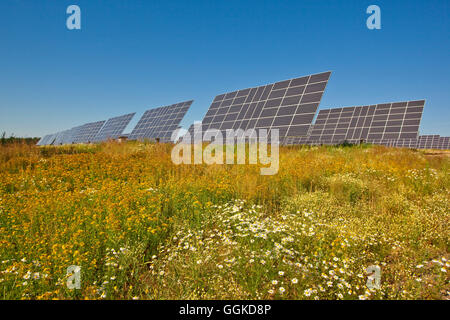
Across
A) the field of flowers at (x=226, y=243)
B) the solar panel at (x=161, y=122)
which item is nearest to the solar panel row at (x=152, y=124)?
the solar panel at (x=161, y=122)

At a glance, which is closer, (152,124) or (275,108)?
(275,108)

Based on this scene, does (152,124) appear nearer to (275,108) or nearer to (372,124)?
(275,108)

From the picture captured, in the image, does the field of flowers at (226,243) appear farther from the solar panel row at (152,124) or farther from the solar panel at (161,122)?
the solar panel at (161,122)

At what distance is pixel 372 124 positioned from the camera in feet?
69.6

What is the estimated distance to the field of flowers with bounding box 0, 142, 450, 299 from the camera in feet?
8.02

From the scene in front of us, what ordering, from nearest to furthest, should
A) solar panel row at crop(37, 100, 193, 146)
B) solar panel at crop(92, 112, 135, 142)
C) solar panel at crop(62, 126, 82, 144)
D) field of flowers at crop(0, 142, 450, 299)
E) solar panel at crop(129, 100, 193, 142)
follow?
field of flowers at crop(0, 142, 450, 299) → solar panel at crop(129, 100, 193, 142) → solar panel row at crop(37, 100, 193, 146) → solar panel at crop(92, 112, 135, 142) → solar panel at crop(62, 126, 82, 144)

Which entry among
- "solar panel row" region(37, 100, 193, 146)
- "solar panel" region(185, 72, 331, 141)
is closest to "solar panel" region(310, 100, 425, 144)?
"solar panel" region(185, 72, 331, 141)

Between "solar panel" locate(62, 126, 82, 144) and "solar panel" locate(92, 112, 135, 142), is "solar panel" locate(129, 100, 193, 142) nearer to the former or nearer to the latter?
"solar panel" locate(92, 112, 135, 142)

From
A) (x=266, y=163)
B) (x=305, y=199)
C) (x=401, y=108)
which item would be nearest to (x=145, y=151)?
(x=266, y=163)

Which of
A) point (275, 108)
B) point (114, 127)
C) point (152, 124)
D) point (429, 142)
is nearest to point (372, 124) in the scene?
point (275, 108)

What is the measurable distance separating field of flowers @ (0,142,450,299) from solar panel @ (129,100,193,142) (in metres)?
15.5

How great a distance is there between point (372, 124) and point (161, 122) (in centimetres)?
2054

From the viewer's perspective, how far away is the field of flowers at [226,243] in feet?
8.02

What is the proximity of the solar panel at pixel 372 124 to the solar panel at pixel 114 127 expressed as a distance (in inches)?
923
